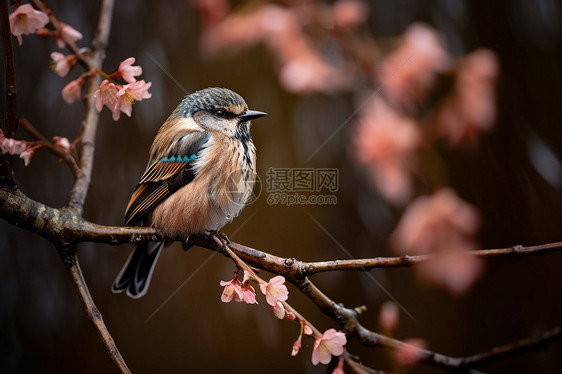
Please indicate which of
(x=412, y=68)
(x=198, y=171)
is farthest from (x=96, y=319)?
(x=412, y=68)

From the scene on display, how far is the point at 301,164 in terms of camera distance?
120 cm

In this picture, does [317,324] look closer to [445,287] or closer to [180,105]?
[445,287]

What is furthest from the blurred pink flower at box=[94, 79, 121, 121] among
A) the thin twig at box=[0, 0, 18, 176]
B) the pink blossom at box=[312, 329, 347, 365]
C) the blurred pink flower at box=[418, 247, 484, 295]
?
the blurred pink flower at box=[418, 247, 484, 295]

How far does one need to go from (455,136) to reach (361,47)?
35 centimetres

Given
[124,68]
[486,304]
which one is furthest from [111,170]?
[486,304]

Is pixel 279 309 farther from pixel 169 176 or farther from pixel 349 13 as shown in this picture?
pixel 349 13

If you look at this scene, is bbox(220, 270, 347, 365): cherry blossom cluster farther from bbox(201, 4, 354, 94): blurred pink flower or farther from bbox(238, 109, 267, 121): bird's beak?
bbox(201, 4, 354, 94): blurred pink flower

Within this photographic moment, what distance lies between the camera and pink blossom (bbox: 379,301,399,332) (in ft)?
3.55

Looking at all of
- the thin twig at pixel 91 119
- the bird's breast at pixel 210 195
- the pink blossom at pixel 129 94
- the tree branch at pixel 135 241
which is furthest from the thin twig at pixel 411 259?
the thin twig at pixel 91 119

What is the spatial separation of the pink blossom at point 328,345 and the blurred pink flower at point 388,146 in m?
0.57

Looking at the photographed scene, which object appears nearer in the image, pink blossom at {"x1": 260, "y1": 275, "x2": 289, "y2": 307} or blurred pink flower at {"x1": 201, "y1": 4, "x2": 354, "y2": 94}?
pink blossom at {"x1": 260, "y1": 275, "x2": 289, "y2": 307}

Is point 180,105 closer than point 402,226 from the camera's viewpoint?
Yes

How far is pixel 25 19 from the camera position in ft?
2.91

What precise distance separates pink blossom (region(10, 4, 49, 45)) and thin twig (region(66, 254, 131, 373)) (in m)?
0.46
